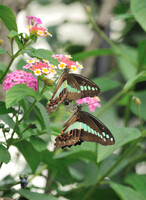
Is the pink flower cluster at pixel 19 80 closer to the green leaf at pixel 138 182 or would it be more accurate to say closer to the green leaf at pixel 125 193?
the green leaf at pixel 125 193

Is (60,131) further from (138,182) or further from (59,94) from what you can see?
(138,182)

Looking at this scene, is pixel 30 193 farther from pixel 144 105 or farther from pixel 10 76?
pixel 144 105

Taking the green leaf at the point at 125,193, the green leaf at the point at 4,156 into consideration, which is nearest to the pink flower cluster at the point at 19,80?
the green leaf at the point at 4,156

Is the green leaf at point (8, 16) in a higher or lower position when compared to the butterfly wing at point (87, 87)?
higher

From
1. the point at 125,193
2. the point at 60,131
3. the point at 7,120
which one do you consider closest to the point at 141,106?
the point at 125,193

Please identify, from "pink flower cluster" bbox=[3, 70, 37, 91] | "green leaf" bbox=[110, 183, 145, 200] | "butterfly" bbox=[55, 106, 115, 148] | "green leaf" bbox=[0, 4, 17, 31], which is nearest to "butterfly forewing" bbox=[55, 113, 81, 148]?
"butterfly" bbox=[55, 106, 115, 148]

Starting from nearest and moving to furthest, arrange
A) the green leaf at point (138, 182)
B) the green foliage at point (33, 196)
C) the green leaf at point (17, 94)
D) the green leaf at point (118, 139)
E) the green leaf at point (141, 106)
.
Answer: the green leaf at point (17, 94), the green foliage at point (33, 196), the green leaf at point (118, 139), the green leaf at point (138, 182), the green leaf at point (141, 106)

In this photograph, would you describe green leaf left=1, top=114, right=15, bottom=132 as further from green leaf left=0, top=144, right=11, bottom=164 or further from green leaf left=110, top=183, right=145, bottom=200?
green leaf left=110, top=183, right=145, bottom=200
